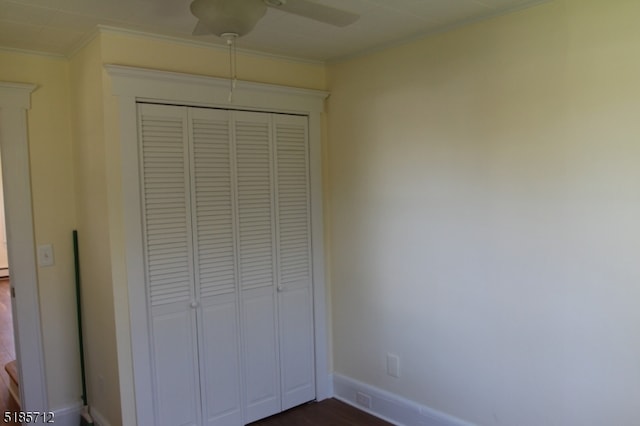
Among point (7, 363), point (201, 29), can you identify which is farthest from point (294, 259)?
point (7, 363)

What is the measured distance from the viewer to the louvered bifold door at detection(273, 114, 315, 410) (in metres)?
3.07

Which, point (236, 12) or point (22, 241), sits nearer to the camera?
point (236, 12)

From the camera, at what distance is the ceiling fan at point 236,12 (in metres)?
1.49

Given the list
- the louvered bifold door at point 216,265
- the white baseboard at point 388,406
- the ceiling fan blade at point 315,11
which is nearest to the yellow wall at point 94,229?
the louvered bifold door at point 216,265

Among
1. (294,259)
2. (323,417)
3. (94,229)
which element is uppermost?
(94,229)

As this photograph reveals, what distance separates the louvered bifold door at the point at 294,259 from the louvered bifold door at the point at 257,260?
0.06m

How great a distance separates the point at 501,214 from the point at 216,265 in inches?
63.8

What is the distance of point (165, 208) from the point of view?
2584 mm

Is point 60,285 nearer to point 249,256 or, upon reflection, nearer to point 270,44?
point 249,256

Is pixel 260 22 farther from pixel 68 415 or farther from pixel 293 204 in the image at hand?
pixel 68 415

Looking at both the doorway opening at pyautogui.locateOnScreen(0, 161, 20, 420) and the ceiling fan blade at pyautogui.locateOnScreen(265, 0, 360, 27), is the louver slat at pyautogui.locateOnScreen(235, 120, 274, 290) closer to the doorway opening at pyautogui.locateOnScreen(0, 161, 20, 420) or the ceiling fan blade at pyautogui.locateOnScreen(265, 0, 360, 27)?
the ceiling fan blade at pyautogui.locateOnScreen(265, 0, 360, 27)

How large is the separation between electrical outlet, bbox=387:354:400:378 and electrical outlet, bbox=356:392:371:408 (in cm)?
27

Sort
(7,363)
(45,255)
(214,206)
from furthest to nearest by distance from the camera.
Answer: (7,363)
(45,255)
(214,206)

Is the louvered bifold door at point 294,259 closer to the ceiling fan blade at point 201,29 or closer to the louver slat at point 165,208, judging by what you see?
the louver slat at point 165,208
